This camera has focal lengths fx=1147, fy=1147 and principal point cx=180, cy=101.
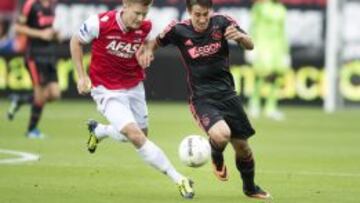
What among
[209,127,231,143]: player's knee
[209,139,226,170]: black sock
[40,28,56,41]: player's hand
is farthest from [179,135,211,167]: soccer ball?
[40,28,56,41]: player's hand

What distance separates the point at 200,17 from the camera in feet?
37.6

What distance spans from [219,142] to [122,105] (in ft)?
3.57

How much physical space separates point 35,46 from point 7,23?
11294mm

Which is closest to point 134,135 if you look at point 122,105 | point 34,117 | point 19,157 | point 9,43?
point 122,105

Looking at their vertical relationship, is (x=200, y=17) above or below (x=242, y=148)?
above

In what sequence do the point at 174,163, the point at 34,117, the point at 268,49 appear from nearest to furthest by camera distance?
the point at 174,163 → the point at 34,117 → the point at 268,49

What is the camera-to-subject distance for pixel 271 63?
1019 inches

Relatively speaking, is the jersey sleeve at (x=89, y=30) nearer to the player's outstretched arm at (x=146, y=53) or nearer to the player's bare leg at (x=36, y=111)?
the player's outstretched arm at (x=146, y=53)

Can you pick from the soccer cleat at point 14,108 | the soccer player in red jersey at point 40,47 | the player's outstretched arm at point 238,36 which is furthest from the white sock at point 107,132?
the soccer cleat at point 14,108

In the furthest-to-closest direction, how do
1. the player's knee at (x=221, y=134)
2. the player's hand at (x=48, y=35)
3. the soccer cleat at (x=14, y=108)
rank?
the soccer cleat at (x=14, y=108) < the player's hand at (x=48, y=35) < the player's knee at (x=221, y=134)

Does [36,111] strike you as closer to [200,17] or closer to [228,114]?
[228,114]

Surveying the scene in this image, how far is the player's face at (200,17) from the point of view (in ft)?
37.3

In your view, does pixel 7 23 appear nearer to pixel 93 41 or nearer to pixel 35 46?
pixel 35 46

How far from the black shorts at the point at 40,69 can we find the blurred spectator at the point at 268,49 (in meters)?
6.86
